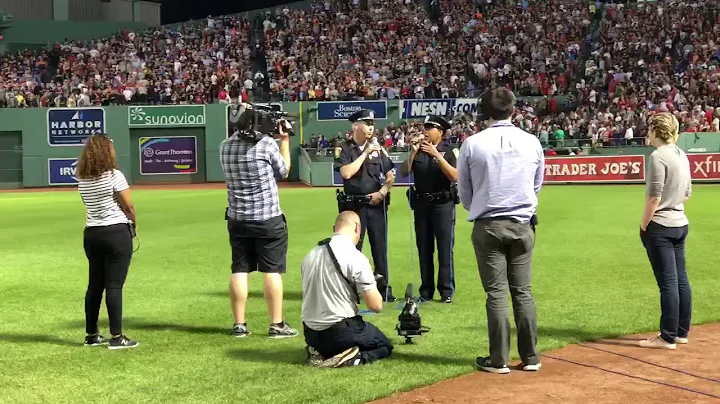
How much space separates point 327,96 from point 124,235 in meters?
35.1

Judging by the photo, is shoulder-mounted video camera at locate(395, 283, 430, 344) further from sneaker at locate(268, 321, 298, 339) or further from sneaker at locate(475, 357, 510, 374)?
sneaker at locate(268, 321, 298, 339)

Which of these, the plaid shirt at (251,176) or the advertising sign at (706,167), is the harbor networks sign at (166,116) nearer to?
the advertising sign at (706,167)

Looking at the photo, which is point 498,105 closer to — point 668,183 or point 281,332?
point 668,183

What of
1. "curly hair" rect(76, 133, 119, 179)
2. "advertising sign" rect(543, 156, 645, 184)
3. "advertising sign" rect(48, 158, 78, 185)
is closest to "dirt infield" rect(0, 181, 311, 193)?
"advertising sign" rect(48, 158, 78, 185)

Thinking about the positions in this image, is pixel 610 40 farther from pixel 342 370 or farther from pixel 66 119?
pixel 342 370

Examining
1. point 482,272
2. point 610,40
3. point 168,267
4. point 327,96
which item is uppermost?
point 610,40

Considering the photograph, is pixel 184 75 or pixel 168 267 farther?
pixel 184 75

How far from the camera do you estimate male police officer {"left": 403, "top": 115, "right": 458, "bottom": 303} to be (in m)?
9.26

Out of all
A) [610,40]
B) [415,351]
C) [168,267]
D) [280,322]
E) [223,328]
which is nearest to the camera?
[415,351]

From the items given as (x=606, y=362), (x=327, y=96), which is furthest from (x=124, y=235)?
(x=327, y=96)

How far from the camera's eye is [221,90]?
42.9 m

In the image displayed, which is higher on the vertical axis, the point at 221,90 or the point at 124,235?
the point at 221,90

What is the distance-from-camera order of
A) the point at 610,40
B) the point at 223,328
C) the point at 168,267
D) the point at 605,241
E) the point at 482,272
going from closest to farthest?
the point at 482,272
the point at 223,328
the point at 168,267
the point at 605,241
the point at 610,40

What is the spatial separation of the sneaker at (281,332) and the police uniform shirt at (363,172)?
2.02 m
